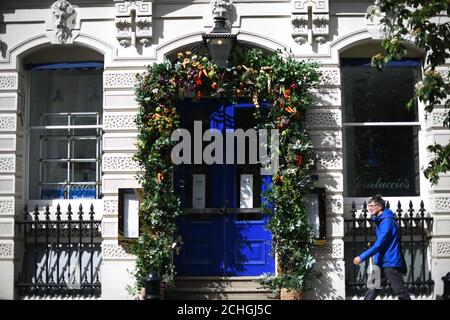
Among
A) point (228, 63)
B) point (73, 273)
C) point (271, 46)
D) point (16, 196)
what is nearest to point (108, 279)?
point (73, 273)

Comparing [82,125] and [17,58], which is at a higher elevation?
[17,58]

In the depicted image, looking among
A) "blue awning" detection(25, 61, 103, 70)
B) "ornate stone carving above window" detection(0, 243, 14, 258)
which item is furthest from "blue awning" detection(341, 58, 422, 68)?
"ornate stone carving above window" detection(0, 243, 14, 258)

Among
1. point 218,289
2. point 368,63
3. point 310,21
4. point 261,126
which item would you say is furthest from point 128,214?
point 368,63

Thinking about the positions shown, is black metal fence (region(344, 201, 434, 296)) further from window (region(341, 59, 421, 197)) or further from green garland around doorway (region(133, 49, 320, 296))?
green garland around doorway (region(133, 49, 320, 296))

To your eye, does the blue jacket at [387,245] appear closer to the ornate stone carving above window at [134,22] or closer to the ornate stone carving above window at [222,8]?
the ornate stone carving above window at [222,8]

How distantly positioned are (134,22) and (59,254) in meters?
4.27

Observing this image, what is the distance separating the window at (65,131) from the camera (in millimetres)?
11086

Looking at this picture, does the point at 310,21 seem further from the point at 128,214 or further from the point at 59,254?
the point at 59,254

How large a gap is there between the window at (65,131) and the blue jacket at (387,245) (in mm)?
5032

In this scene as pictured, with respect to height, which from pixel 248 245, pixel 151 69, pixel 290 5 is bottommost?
pixel 248 245

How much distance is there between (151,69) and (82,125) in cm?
183

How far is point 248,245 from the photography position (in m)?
10.6
